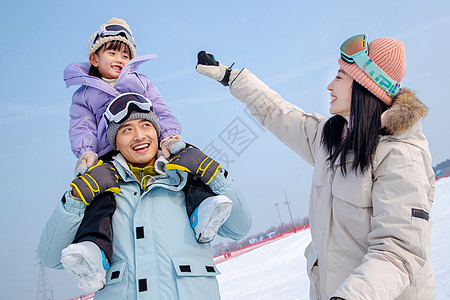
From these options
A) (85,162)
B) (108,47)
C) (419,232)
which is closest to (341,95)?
(419,232)

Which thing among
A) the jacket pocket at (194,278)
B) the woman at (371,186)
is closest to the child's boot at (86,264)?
the jacket pocket at (194,278)

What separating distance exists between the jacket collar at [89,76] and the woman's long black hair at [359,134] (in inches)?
59.2

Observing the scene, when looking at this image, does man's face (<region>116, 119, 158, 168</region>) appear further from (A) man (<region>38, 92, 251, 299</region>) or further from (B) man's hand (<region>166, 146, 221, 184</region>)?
(B) man's hand (<region>166, 146, 221, 184</region>)

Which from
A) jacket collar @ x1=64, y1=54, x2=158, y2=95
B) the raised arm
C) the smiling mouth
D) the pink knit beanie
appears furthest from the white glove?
the pink knit beanie

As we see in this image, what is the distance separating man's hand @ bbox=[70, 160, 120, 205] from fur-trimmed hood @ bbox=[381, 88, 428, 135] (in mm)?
1476

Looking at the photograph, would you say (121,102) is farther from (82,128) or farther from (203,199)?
(203,199)

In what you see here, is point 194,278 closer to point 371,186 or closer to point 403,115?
point 371,186

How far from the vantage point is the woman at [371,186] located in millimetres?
1460

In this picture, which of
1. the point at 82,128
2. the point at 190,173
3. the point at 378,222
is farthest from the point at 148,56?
the point at 378,222

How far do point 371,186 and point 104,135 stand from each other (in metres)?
1.76

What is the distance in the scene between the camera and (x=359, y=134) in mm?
1761

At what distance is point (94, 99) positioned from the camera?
2.53m

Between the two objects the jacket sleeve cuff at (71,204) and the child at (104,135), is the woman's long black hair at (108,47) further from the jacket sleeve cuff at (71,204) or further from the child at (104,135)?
the jacket sleeve cuff at (71,204)

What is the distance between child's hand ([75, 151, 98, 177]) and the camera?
2051 millimetres
